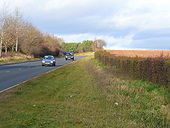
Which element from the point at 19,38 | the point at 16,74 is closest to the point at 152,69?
the point at 16,74

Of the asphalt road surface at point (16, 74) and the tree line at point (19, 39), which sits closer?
the asphalt road surface at point (16, 74)

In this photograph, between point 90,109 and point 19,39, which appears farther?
point 19,39

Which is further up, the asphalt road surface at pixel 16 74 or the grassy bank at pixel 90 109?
the grassy bank at pixel 90 109

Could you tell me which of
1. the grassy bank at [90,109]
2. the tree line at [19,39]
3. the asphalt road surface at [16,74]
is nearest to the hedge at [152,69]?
the grassy bank at [90,109]

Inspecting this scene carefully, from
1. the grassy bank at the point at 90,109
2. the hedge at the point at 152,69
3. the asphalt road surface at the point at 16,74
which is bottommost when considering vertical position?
the asphalt road surface at the point at 16,74

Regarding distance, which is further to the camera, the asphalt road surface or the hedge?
the asphalt road surface

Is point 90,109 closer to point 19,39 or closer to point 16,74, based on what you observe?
point 16,74

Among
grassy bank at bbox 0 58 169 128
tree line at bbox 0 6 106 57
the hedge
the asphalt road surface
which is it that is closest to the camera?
grassy bank at bbox 0 58 169 128

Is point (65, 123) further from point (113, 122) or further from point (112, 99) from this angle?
point (112, 99)

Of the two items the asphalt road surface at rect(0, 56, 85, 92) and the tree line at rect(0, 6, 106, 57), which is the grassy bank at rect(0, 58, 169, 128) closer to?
the asphalt road surface at rect(0, 56, 85, 92)

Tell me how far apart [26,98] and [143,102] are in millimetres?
4962

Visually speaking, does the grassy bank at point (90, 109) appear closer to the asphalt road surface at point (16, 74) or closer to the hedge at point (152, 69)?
the hedge at point (152, 69)

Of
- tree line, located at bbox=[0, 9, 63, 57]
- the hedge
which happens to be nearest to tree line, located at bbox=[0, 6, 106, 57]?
tree line, located at bbox=[0, 9, 63, 57]

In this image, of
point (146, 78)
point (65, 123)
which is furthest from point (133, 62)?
point (65, 123)
